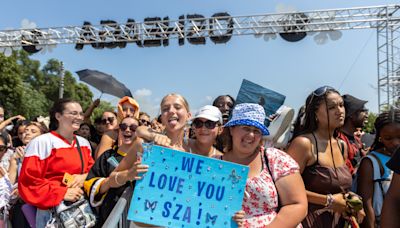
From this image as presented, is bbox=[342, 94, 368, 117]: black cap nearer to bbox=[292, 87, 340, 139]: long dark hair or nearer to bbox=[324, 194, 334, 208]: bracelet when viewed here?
bbox=[292, 87, 340, 139]: long dark hair

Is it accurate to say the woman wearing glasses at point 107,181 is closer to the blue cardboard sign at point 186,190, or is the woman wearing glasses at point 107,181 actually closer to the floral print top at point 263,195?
the blue cardboard sign at point 186,190

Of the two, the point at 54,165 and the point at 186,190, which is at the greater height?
the point at 186,190

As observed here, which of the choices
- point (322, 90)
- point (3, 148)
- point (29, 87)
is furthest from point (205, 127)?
point (29, 87)

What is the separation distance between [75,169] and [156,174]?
160 centimetres

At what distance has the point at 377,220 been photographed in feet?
9.81

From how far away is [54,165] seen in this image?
337cm

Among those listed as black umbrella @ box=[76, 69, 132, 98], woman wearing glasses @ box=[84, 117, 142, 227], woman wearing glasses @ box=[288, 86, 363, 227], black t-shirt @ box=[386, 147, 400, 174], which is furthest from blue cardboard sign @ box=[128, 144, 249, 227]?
black umbrella @ box=[76, 69, 132, 98]

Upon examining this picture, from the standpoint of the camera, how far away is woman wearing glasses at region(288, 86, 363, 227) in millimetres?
2890

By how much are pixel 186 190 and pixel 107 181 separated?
29.8 inches

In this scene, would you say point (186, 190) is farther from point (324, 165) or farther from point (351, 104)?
point (351, 104)

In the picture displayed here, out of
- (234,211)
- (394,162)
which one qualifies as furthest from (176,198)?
(394,162)

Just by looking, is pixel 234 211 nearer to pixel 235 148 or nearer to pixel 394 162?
pixel 235 148

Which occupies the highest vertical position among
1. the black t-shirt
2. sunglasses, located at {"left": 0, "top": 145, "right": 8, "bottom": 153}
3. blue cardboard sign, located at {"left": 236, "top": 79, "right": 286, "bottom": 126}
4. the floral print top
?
blue cardboard sign, located at {"left": 236, "top": 79, "right": 286, "bottom": 126}

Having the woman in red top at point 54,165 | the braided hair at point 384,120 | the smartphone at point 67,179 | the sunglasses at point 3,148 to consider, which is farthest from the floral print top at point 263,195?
the sunglasses at point 3,148
